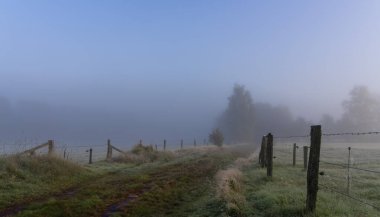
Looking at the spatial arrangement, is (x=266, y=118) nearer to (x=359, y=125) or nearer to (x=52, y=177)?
(x=359, y=125)

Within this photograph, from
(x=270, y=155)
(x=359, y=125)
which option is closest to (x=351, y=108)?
(x=359, y=125)

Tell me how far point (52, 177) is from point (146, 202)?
728 centimetres

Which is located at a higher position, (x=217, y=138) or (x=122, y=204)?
(x=122, y=204)

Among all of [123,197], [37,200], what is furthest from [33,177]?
[123,197]

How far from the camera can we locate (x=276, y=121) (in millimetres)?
141500

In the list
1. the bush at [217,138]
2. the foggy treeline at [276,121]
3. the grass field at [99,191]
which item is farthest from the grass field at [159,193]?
the foggy treeline at [276,121]

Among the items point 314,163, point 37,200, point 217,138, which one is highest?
point 314,163

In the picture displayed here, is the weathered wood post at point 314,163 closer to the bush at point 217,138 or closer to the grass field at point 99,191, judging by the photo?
the grass field at point 99,191

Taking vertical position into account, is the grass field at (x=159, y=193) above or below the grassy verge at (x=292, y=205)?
below

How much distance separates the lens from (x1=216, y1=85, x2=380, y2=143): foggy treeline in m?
116

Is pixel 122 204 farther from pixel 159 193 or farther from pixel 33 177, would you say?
pixel 33 177

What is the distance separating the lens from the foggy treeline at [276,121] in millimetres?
116375

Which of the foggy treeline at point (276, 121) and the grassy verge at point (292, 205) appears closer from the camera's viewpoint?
the grassy verge at point (292, 205)

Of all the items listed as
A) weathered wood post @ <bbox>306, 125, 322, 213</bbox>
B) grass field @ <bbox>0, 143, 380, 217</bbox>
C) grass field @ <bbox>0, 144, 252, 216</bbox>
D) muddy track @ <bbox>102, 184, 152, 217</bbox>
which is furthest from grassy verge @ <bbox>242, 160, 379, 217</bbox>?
muddy track @ <bbox>102, 184, 152, 217</bbox>
